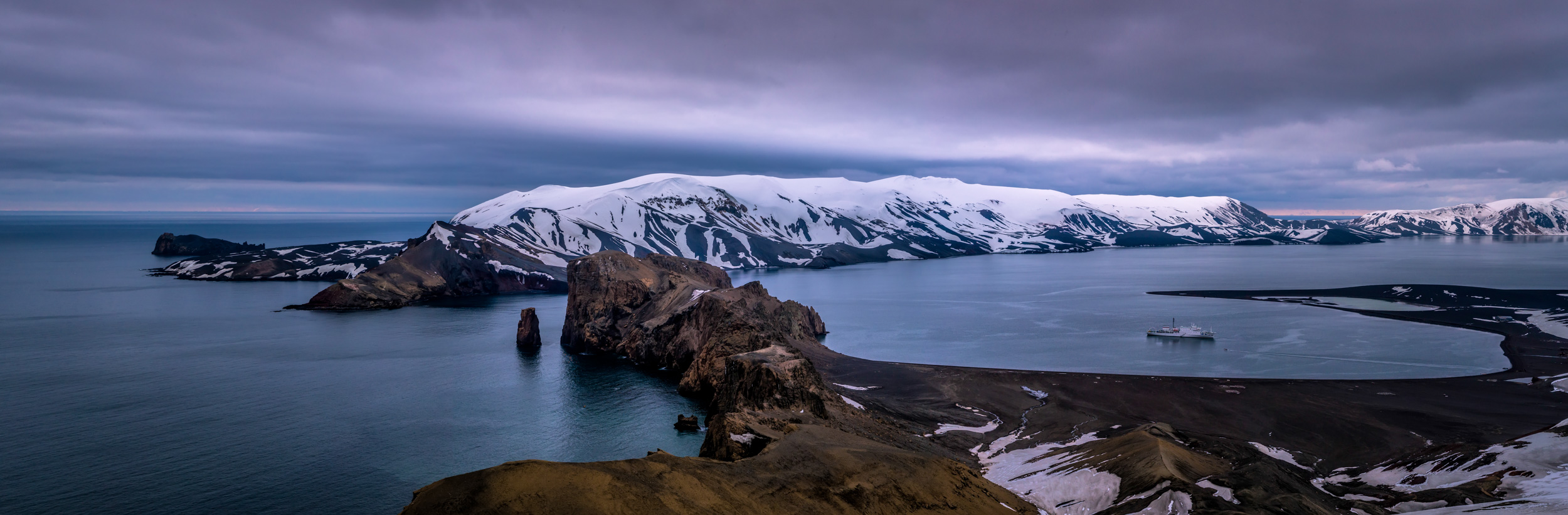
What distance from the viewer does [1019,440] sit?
37.9 meters

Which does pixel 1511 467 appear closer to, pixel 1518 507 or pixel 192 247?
pixel 1518 507

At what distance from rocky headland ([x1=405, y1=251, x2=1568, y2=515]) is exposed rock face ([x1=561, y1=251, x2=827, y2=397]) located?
248 mm

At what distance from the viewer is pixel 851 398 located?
43375mm

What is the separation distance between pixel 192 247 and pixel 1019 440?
22104 cm

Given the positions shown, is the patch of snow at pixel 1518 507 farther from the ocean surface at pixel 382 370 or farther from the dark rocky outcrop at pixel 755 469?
the ocean surface at pixel 382 370

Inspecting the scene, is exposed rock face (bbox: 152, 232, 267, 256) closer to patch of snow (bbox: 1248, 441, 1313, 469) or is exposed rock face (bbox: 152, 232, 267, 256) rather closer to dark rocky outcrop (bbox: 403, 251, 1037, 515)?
dark rocky outcrop (bbox: 403, 251, 1037, 515)

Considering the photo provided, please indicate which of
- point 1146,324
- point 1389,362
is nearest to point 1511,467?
point 1389,362

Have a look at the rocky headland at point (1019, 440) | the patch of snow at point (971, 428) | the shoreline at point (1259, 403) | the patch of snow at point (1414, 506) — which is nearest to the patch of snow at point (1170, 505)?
the rocky headland at point (1019, 440)

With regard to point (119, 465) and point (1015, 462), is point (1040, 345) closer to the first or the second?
point (1015, 462)

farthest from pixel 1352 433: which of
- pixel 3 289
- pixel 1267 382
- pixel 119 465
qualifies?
pixel 3 289

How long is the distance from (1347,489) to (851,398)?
23281 mm

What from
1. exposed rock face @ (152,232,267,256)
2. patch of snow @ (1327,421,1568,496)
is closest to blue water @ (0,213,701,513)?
patch of snow @ (1327,421,1568,496)

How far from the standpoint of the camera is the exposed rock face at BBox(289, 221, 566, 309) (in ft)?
335

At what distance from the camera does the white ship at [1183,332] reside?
75.0 metres
